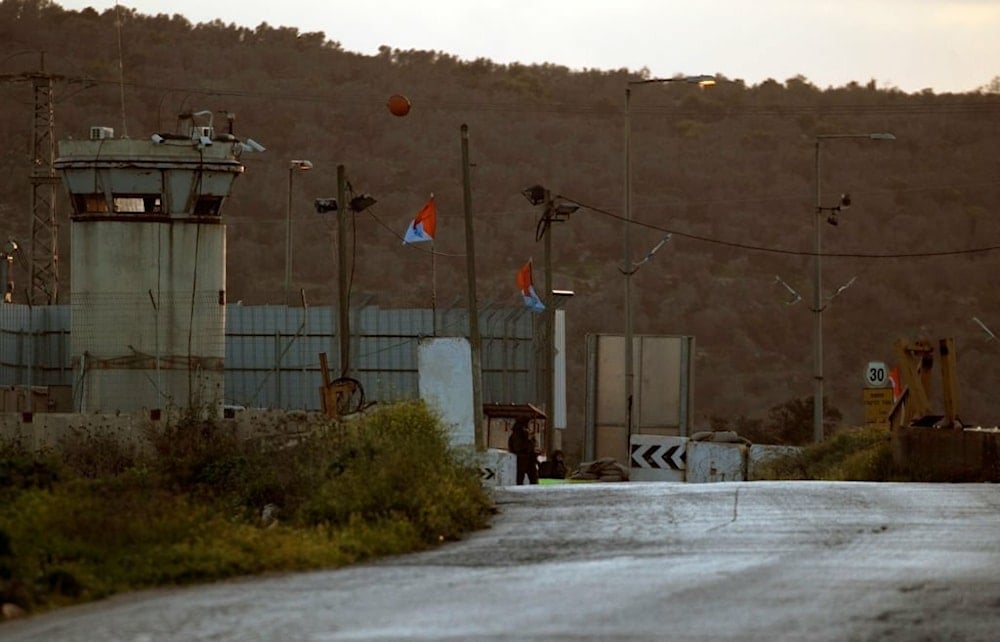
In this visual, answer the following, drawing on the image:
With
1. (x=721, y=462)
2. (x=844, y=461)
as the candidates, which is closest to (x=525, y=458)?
(x=844, y=461)

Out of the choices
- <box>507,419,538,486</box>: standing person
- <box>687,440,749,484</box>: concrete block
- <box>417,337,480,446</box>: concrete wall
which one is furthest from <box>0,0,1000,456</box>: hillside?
<box>507,419,538,486</box>: standing person

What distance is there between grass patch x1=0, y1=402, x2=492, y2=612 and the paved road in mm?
454

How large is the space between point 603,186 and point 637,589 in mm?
143596

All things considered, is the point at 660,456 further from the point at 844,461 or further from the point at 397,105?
the point at 844,461

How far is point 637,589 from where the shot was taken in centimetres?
1324

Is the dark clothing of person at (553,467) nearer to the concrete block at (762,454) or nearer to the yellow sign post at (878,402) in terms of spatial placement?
the concrete block at (762,454)

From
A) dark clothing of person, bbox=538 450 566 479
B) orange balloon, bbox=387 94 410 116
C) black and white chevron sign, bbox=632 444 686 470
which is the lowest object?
dark clothing of person, bbox=538 450 566 479

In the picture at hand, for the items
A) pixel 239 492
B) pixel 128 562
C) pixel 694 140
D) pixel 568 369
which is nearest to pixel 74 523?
pixel 128 562

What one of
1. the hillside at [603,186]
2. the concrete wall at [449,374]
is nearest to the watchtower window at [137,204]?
the concrete wall at [449,374]

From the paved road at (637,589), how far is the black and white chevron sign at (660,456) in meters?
24.0

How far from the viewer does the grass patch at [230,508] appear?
14.4m

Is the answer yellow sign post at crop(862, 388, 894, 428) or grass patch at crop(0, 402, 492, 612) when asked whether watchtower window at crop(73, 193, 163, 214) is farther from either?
grass patch at crop(0, 402, 492, 612)

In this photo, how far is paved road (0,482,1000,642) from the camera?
37.7 ft

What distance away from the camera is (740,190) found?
158 metres
